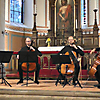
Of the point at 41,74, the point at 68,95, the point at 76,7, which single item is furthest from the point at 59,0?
the point at 68,95

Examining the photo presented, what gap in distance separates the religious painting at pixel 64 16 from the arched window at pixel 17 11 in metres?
2.47

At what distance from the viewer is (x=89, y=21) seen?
11.9 metres

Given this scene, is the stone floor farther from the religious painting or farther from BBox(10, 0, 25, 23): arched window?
BBox(10, 0, 25, 23): arched window

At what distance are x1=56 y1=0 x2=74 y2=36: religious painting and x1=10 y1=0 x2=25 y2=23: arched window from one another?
2.47 metres

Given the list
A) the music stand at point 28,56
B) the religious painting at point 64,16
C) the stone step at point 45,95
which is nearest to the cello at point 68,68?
the music stand at point 28,56

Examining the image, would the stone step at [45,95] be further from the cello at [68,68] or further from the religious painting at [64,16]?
the religious painting at [64,16]

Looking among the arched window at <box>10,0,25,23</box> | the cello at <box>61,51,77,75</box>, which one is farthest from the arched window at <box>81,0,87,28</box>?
the cello at <box>61,51,77,75</box>

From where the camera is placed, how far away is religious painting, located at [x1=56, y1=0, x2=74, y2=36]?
440 inches

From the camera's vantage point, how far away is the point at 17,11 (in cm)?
1232

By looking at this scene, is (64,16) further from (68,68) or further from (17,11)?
(68,68)

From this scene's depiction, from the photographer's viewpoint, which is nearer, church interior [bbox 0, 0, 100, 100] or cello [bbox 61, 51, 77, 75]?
cello [bbox 61, 51, 77, 75]

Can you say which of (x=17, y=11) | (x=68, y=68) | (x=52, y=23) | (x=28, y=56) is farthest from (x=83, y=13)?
(x=28, y=56)

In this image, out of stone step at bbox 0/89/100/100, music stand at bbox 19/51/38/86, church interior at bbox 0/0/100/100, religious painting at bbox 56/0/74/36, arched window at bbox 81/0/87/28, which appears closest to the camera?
stone step at bbox 0/89/100/100

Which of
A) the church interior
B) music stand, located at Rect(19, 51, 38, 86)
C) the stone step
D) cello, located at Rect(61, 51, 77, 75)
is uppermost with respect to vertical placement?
the church interior
